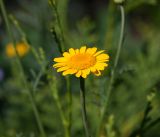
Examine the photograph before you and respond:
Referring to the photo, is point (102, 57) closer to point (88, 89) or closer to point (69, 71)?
point (69, 71)

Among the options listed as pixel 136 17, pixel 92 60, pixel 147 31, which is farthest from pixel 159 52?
pixel 136 17

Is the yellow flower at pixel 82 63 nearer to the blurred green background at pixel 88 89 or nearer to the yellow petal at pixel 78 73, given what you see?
the yellow petal at pixel 78 73

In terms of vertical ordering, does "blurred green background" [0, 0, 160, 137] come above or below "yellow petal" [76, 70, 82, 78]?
above

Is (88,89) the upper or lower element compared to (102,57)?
upper

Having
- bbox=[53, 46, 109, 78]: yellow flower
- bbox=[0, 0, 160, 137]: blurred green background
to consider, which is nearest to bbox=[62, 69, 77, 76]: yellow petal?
bbox=[53, 46, 109, 78]: yellow flower

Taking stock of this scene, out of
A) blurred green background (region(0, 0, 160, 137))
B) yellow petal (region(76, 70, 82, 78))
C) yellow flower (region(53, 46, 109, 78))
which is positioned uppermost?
blurred green background (region(0, 0, 160, 137))

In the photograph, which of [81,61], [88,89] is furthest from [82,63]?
[88,89]

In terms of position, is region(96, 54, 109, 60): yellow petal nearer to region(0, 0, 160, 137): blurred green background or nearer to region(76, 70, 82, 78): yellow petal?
region(76, 70, 82, 78): yellow petal

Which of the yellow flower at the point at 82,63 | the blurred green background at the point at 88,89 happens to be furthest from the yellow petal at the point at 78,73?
the blurred green background at the point at 88,89
